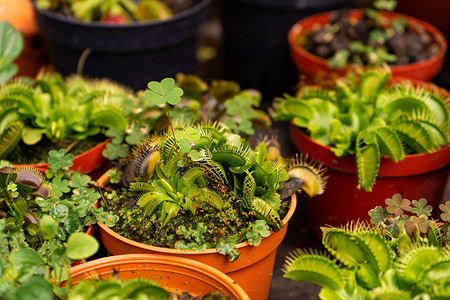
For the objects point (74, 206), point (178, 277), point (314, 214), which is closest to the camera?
point (178, 277)

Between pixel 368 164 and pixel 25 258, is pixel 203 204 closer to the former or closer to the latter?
pixel 25 258

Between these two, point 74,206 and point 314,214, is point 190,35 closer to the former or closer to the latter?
point 314,214

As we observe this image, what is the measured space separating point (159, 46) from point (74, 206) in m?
1.33

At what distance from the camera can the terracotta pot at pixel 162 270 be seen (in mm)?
1183

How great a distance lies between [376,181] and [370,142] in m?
0.21

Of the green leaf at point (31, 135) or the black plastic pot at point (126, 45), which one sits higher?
the green leaf at point (31, 135)

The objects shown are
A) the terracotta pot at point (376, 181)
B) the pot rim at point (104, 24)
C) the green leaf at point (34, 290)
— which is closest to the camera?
the green leaf at point (34, 290)

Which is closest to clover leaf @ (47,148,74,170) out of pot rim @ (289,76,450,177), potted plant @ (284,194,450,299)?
potted plant @ (284,194,450,299)

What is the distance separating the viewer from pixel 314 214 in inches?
76.5

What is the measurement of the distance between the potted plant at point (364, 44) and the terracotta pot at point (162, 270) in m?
1.36

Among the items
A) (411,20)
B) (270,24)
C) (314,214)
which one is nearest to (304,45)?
(270,24)

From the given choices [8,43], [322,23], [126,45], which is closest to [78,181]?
[8,43]

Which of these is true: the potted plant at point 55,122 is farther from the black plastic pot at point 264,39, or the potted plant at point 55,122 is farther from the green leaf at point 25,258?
the black plastic pot at point 264,39

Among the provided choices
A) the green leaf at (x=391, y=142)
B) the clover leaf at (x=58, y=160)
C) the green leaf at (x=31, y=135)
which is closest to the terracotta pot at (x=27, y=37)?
the green leaf at (x=31, y=135)
